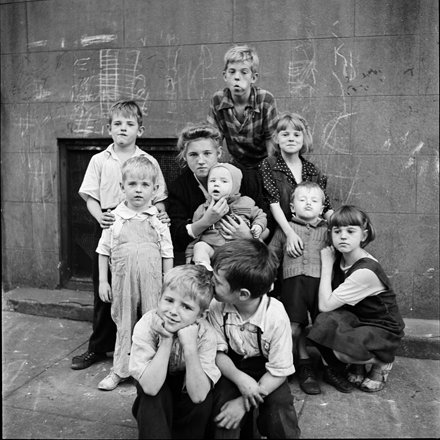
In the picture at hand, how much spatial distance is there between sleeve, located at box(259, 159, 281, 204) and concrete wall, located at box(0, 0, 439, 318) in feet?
3.02

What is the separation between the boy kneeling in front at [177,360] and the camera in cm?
261

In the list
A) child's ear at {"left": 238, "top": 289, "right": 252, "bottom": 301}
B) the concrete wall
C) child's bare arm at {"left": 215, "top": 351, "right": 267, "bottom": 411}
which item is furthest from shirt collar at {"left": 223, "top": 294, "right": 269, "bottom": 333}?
the concrete wall

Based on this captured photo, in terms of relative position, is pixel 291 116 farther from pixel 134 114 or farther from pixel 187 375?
pixel 187 375

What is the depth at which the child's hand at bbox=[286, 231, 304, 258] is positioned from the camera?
362cm

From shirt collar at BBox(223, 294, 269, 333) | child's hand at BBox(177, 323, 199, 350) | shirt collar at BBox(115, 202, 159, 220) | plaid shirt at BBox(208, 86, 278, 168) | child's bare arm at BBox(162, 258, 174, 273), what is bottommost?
child's hand at BBox(177, 323, 199, 350)

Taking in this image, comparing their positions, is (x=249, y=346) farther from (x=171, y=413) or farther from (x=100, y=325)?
(x=100, y=325)

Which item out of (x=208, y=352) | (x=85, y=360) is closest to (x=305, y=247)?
(x=208, y=352)

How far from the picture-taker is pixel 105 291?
364 centimetres

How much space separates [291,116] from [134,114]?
3.54 feet

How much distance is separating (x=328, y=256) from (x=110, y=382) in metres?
1.64

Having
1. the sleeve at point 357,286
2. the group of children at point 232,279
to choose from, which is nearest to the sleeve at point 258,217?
the group of children at point 232,279

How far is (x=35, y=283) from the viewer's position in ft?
17.9

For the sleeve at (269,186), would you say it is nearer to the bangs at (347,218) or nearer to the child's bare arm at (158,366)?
the bangs at (347,218)

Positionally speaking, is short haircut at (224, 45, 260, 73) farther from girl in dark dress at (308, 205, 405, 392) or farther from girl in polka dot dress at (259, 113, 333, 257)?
girl in dark dress at (308, 205, 405, 392)
